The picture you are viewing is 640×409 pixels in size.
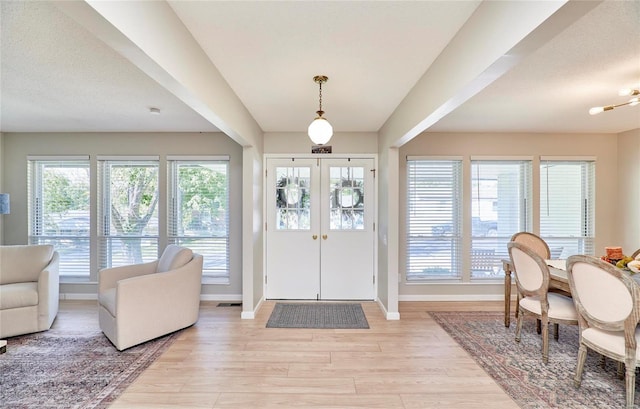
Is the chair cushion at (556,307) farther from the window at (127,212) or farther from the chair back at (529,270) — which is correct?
the window at (127,212)

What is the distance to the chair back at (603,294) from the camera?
2.03 metres

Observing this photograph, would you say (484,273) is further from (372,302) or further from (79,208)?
(79,208)

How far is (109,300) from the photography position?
3053mm

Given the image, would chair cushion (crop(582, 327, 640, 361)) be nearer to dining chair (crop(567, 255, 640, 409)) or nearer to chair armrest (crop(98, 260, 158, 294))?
dining chair (crop(567, 255, 640, 409))

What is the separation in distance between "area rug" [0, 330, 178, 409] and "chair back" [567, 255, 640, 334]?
354cm

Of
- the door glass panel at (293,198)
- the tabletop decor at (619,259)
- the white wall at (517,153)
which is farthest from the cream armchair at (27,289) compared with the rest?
the tabletop decor at (619,259)

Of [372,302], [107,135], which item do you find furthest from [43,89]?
[372,302]

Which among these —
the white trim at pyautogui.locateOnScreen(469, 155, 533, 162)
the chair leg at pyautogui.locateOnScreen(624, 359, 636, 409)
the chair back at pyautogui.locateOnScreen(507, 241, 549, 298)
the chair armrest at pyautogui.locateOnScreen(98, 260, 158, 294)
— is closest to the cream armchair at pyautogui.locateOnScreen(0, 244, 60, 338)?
the chair armrest at pyautogui.locateOnScreen(98, 260, 158, 294)

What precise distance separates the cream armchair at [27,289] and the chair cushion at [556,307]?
4991 mm

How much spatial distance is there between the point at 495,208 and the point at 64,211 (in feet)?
20.8

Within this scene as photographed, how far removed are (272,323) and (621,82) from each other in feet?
13.5

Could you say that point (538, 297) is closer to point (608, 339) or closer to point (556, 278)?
point (556, 278)

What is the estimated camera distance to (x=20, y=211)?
175 inches

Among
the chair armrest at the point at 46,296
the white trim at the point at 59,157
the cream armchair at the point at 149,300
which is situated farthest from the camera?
the white trim at the point at 59,157
